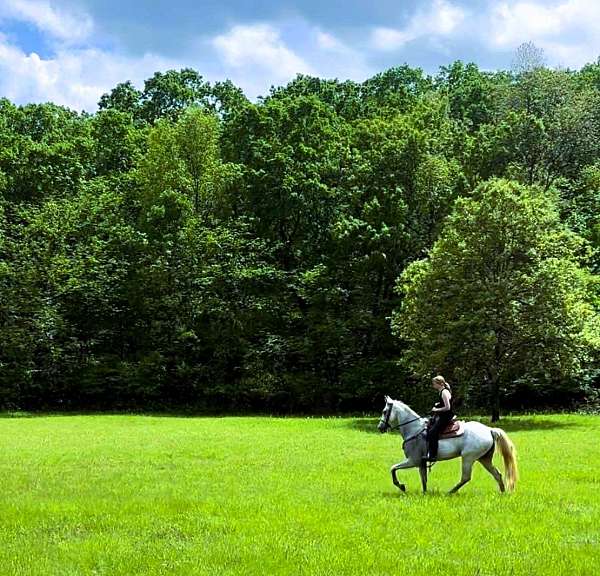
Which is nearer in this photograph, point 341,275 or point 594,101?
point 341,275

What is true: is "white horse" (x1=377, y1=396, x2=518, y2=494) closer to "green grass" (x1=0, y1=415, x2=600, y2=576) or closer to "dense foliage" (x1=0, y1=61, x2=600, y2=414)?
"green grass" (x1=0, y1=415, x2=600, y2=576)

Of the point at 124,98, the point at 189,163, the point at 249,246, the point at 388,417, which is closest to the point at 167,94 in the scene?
the point at 124,98

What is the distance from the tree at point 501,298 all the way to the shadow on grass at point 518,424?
3.47 ft

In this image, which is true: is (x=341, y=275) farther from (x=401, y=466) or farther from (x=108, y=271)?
(x=401, y=466)

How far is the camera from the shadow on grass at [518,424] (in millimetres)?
26953

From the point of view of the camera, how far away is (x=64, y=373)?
4347 cm

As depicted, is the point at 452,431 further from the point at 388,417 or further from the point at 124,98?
the point at 124,98

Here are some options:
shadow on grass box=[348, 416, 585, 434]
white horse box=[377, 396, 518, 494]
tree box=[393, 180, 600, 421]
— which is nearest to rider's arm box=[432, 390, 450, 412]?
white horse box=[377, 396, 518, 494]

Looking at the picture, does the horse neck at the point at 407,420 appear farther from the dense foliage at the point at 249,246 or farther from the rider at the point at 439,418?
the dense foliage at the point at 249,246

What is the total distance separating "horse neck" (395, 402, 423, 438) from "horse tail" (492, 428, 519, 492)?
56.0 inches

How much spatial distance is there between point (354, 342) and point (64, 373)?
18.7 meters

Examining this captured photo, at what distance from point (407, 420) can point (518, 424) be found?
671 inches

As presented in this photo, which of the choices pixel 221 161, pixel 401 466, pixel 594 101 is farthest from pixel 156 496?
pixel 594 101

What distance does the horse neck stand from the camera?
13148mm
